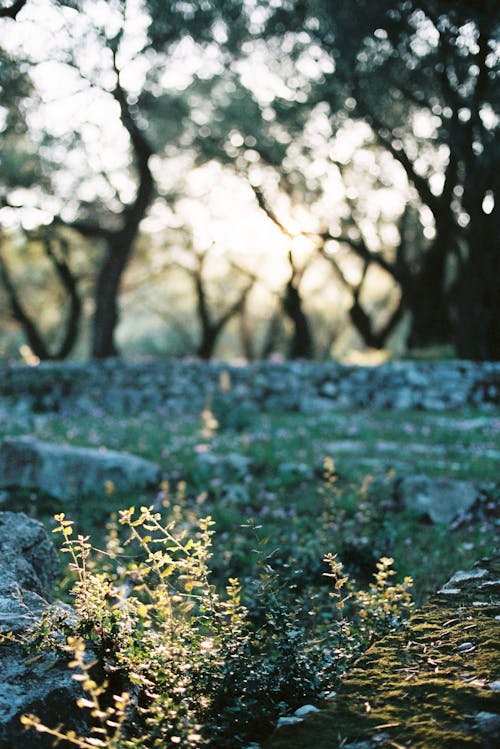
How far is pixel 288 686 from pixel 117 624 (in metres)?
0.83

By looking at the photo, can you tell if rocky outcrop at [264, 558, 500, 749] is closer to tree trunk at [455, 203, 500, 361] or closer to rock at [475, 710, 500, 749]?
rock at [475, 710, 500, 749]

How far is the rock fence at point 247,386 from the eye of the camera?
660 inches

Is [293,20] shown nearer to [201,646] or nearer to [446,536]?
[446,536]

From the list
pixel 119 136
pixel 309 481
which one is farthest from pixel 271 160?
pixel 309 481

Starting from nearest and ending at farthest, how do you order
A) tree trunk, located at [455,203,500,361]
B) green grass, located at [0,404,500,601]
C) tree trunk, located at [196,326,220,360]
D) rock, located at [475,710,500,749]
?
rock, located at [475,710,500,749] < green grass, located at [0,404,500,601] < tree trunk, located at [455,203,500,361] < tree trunk, located at [196,326,220,360]

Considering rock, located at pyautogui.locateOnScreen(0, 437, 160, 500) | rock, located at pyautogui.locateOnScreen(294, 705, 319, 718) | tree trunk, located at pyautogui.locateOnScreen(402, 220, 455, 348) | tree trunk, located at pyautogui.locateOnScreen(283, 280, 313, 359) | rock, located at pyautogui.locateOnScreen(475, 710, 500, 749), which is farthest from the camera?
tree trunk, located at pyautogui.locateOnScreen(283, 280, 313, 359)

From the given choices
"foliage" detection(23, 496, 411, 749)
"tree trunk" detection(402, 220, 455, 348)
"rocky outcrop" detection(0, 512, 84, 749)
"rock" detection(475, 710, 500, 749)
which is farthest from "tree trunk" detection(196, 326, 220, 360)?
"rock" detection(475, 710, 500, 749)

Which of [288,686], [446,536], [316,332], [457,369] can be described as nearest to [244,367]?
[457,369]

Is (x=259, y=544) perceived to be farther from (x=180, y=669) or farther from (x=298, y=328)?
(x=298, y=328)

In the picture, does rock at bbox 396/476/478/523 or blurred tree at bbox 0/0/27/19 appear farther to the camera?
blurred tree at bbox 0/0/27/19

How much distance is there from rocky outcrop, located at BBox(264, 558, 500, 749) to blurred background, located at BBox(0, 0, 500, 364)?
1327cm

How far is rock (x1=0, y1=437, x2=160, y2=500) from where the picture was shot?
904 cm

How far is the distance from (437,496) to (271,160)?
68.7 ft

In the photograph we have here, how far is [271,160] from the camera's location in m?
26.7
